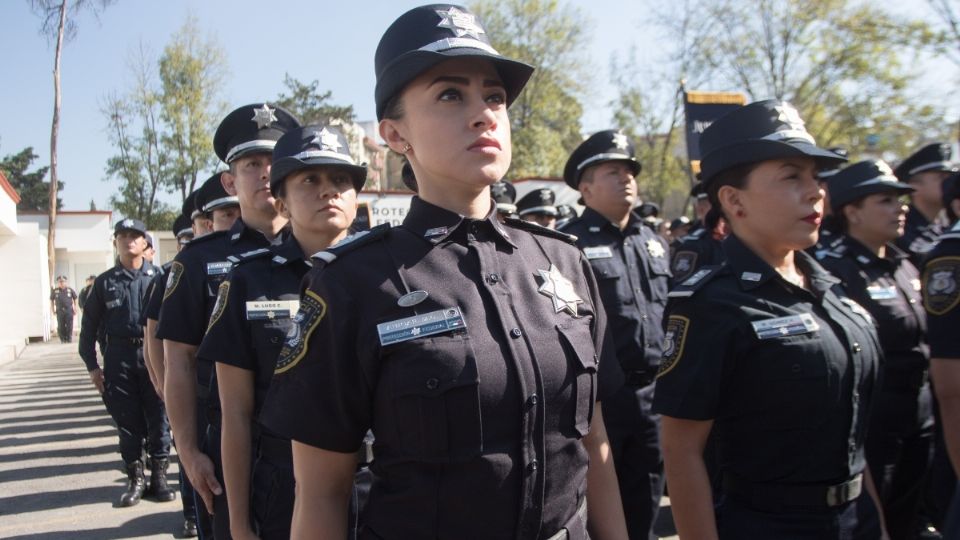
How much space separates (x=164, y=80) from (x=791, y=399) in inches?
1597

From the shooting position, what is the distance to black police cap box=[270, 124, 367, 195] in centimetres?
307

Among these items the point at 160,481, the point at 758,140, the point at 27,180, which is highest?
the point at 27,180

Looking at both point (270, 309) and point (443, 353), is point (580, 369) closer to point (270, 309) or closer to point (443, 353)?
point (443, 353)

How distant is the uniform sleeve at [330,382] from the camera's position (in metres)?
1.64

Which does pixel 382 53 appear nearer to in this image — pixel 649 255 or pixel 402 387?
pixel 402 387

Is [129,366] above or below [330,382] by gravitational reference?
below

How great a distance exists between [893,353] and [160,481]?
6187mm

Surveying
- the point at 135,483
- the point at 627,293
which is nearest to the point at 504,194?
the point at 627,293

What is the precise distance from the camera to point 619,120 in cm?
3033

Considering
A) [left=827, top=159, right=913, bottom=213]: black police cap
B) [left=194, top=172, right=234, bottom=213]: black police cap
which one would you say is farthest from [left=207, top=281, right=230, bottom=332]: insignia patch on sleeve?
→ [left=827, top=159, right=913, bottom=213]: black police cap

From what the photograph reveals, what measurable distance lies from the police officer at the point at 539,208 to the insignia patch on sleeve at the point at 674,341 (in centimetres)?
553

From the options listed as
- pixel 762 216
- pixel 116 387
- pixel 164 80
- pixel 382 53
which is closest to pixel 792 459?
pixel 762 216

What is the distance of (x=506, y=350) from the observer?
5.41ft

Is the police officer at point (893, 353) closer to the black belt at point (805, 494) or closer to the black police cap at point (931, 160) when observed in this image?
the black belt at point (805, 494)
